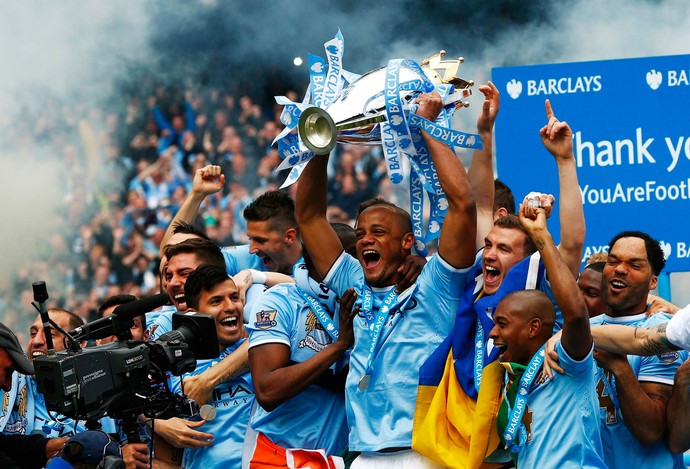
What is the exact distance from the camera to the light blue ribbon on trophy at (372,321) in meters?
4.24

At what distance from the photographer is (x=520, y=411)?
12.6 feet

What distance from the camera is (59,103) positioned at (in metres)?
11.2

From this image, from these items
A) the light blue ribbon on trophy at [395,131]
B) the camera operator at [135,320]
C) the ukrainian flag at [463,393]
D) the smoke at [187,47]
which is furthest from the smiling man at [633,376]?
the smoke at [187,47]

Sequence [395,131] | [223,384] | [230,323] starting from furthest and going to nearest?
[230,323], [223,384], [395,131]

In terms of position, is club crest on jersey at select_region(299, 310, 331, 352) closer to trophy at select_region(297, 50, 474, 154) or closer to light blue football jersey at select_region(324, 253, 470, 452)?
light blue football jersey at select_region(324, 253, 470, 452)

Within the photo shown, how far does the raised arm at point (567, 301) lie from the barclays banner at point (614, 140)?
1.57m

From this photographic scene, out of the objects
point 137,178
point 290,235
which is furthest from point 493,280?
point 137,178

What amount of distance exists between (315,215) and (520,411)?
128 cm

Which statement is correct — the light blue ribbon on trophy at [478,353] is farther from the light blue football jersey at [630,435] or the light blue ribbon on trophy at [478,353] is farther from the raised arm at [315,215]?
the raised arm at [315,215]

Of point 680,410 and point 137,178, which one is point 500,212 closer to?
point 680,410

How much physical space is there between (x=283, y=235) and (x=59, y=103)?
628cm

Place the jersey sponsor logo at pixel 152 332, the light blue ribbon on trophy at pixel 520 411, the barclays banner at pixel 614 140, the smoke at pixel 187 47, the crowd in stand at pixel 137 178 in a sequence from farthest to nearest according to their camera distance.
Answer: the smoke at pixel 187 47 < the crowd in stand at pixel 137 178 < the barclays banner at pixel 614 140 < the jersey sponsor logo at pixel 152 332 < the light blue ribbon on trophy at pixel 520 411

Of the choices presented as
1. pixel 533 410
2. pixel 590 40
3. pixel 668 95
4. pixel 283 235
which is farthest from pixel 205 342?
pixel 590 40

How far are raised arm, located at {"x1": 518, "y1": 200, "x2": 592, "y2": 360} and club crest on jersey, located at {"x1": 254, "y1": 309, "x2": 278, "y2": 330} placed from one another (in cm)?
112
